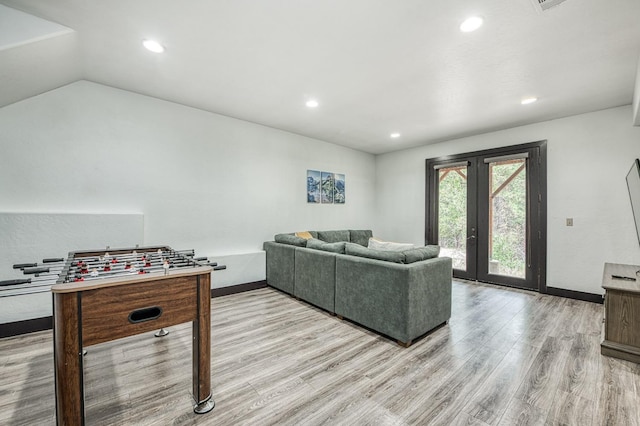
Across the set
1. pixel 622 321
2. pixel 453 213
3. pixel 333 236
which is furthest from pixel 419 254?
pixel 453 213

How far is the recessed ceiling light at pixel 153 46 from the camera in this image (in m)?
2.39

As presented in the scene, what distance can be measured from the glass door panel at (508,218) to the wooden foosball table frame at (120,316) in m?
4.93

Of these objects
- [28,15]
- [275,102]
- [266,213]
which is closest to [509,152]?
[275,102]

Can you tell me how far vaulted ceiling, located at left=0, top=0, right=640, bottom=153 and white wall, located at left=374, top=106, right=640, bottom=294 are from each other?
422 mm

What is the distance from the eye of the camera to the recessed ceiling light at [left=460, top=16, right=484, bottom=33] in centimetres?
203

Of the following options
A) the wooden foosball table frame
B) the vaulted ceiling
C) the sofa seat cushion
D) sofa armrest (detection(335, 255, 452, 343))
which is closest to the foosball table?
the wooden foosball table frame

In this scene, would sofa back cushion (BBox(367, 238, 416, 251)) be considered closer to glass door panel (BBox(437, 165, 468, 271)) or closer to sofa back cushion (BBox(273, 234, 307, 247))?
sofa back cushion (BBox(273, 234, 307, 247))

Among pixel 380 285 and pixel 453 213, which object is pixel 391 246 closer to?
pixel 380 285

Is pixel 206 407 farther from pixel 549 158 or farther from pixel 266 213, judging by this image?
pixel 549 158

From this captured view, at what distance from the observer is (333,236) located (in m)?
5.45

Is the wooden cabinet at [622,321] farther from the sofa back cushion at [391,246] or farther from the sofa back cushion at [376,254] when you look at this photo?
the sofa back cushion at [376,254]

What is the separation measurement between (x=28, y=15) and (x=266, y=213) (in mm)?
3349

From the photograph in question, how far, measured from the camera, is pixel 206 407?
1697 millimetres

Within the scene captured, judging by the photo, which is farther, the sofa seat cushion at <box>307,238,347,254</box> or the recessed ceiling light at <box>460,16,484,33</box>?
the sofa seat cushion at <box>307,238,347,254</box>
